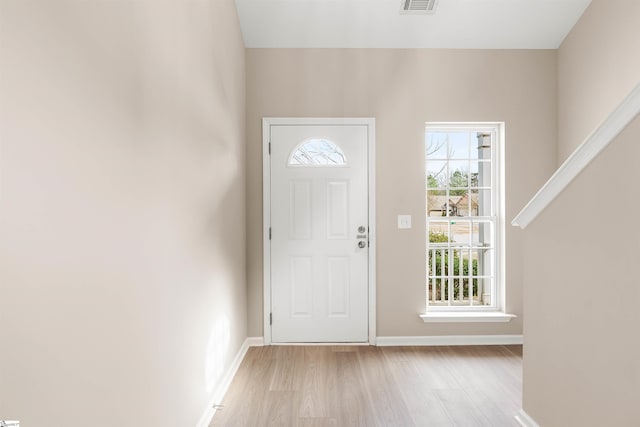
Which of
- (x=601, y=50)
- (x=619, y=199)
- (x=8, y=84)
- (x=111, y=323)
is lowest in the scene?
(x=111, y=323)

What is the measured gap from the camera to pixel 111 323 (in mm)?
1146

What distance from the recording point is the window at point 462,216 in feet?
11.3

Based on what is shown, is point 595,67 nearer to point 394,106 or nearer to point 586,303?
point 394,106

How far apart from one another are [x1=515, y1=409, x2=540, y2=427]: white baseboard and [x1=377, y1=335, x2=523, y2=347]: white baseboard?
120 cm

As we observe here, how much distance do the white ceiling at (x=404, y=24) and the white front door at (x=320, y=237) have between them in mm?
767

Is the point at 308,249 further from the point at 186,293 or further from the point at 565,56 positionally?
the point at 565,56

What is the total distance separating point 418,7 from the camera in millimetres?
2965

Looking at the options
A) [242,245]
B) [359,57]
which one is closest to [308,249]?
[242,245]

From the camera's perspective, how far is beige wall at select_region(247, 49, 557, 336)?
3311 mm

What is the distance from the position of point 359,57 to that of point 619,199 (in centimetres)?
247

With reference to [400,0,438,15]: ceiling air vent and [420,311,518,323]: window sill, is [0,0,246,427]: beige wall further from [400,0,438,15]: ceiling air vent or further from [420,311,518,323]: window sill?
[420,311,518,323]: window sill

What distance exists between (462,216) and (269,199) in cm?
180

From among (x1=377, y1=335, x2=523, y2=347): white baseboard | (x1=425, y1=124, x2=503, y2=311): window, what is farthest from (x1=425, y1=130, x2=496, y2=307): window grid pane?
(x1=377, y1=335, x2=523, y2=347): white baseboard

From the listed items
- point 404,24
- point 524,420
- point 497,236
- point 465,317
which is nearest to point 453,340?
point 465,317
